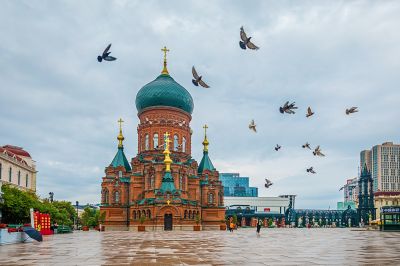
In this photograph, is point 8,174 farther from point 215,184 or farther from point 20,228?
point 20,228

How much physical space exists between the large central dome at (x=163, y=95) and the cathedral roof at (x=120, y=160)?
26.3ft

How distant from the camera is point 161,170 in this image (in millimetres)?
72188

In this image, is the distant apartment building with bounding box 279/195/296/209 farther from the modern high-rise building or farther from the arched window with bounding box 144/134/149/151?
the arched window with bounding box 144/134/149/151

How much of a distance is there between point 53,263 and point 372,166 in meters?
198

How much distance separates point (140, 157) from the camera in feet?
255

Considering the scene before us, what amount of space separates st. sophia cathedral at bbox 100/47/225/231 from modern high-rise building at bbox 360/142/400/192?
13273 centimetres

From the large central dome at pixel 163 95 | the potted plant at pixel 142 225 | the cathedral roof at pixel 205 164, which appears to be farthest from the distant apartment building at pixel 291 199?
the potted plant at pixel 142 225

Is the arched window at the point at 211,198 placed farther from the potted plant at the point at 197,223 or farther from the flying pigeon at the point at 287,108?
the flying pigeon at the point at 287,108

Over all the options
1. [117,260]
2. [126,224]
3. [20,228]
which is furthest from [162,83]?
[117,260]

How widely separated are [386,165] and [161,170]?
14862cm

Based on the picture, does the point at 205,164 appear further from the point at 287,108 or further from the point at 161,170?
the point at 287,108

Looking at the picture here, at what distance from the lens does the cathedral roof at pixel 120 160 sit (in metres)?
79.2

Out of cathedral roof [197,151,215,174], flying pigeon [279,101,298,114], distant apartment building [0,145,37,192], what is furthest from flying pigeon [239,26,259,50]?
cathedral roof [197,151,215,174]

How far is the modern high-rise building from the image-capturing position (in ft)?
633
